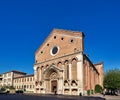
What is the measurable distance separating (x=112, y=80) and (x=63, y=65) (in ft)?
40.3

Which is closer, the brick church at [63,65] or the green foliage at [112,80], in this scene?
the brick church at [63,65]

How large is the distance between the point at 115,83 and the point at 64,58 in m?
13.5

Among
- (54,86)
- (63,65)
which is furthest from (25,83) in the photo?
(63,65)

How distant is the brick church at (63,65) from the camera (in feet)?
140

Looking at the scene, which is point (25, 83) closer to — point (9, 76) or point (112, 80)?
point (9, 76)

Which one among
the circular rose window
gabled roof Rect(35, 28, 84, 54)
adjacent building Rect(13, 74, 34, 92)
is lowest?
adjacent building Rect(13, 74, 34, 92)

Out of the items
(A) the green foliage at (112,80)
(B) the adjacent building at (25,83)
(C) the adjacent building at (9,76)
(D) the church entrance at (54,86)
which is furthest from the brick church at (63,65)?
(C) the adjacent building at (9,76)

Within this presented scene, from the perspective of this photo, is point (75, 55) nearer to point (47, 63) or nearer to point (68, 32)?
point (68, 32)

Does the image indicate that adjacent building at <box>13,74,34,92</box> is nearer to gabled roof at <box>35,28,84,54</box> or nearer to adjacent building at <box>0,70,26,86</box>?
adjacent building at <box>0,70,26,86</box>

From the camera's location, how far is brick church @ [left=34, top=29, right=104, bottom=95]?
42.7 meters

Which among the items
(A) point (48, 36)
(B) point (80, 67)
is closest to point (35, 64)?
(A) point (48, 36)

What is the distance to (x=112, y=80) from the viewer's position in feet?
154

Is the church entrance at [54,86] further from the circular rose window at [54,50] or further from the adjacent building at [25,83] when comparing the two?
the adjacent building at [25,83]

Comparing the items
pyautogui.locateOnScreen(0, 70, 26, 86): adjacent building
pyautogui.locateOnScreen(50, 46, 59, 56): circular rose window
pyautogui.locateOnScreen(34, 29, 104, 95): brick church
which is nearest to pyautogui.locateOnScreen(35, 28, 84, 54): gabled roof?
pyautogui.locateOnScreen(34, 29, 104, 95): brick church
